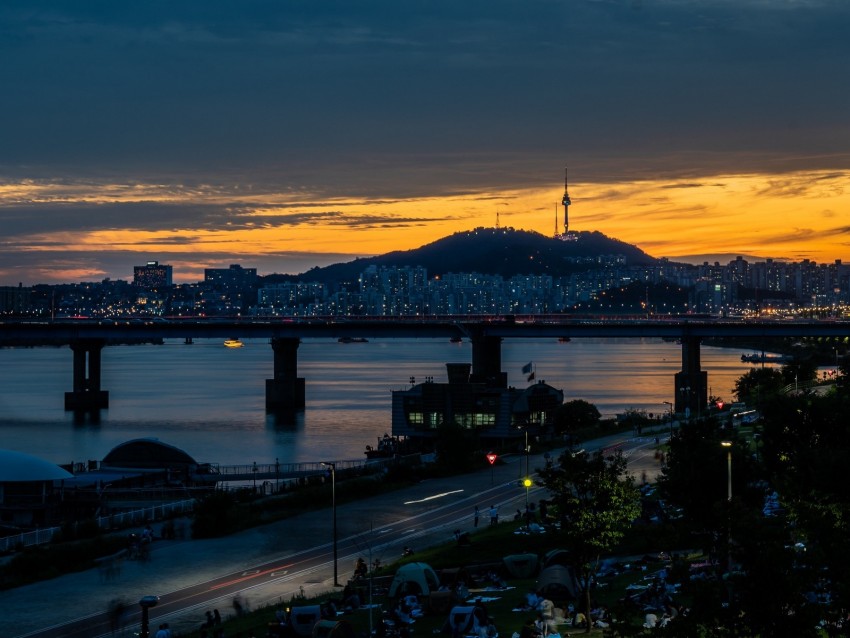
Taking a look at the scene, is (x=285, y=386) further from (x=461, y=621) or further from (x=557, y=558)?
(x=461, y=621)

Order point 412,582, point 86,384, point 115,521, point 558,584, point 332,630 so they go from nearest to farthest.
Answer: point 332,630 < point 558,584 < point 412,582 < point 115,521 < point 86,384

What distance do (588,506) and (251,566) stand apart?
992cm

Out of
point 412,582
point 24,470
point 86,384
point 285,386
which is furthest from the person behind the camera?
point 86,384

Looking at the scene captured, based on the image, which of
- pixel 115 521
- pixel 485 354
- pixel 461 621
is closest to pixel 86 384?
pixel 485 354

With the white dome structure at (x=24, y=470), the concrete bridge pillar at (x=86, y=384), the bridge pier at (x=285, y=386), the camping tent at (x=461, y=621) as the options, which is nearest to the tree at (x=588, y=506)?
the camping tent at (x=461, y=621)

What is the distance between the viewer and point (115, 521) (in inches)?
1268

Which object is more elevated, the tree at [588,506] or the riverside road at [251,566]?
the tree at [588,506]

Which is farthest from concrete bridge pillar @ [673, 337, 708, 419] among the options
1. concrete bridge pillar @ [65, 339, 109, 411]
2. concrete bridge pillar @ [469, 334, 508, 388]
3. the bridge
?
concrete bridge pillar @ [65, 339, 109, 411]

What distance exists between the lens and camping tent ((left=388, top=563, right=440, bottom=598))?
21297mm

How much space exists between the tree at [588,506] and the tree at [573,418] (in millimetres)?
41119

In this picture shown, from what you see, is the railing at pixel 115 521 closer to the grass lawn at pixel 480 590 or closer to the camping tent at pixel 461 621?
→ the grass lawn at pixel 480 590

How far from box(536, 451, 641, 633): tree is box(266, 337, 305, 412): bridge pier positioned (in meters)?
67.8

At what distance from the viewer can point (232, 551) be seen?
94.9ft

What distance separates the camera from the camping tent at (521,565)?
2286 centimetres
